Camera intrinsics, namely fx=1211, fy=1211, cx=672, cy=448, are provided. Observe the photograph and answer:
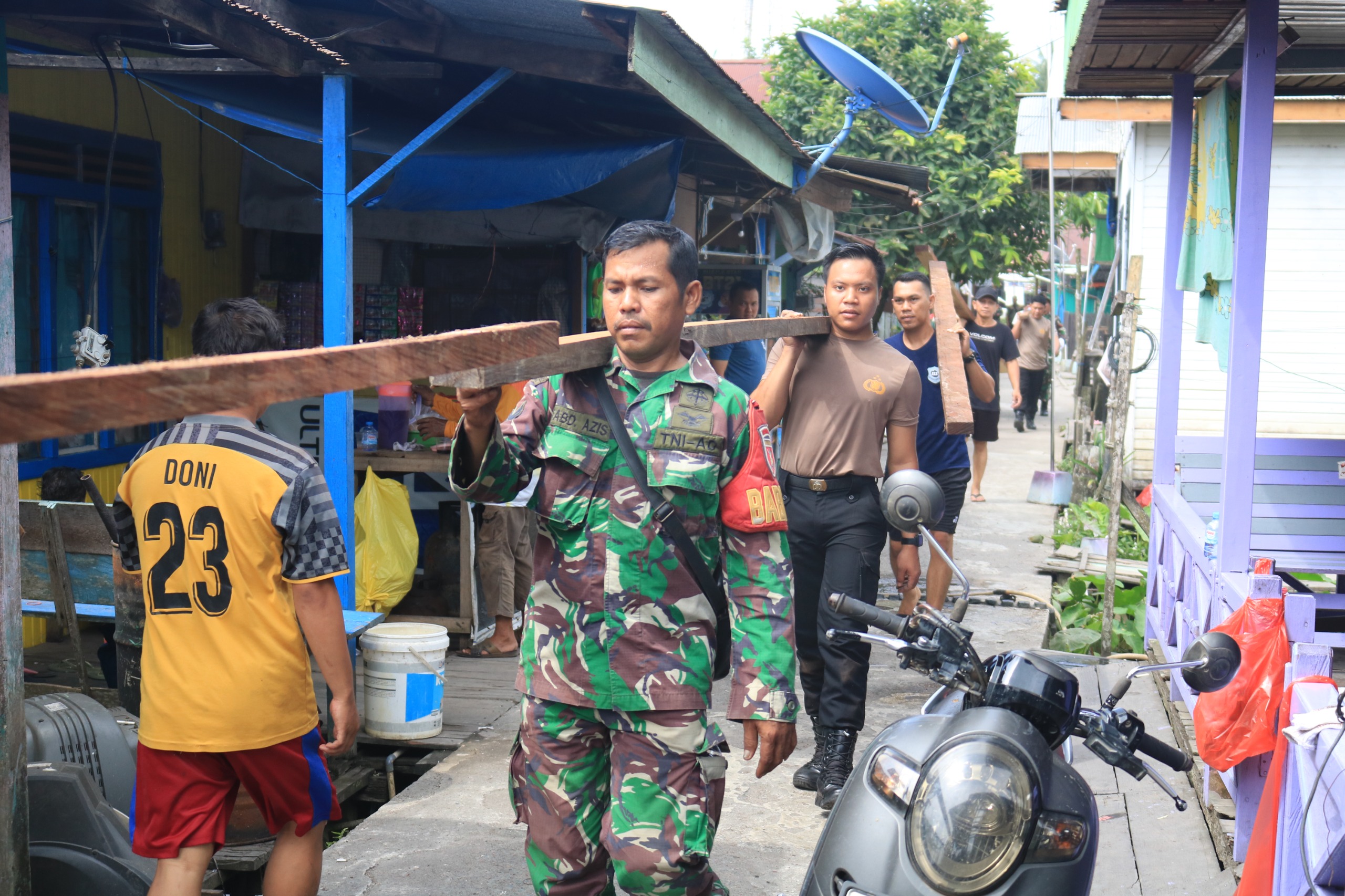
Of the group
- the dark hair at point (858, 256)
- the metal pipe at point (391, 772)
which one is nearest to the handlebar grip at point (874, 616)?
the dark hair at point (858, 256)

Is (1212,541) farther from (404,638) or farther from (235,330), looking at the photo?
(235,330)

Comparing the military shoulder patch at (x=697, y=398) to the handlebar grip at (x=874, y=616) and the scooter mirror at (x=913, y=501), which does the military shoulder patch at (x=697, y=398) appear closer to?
the scooter mirror at (x=913, y=501)

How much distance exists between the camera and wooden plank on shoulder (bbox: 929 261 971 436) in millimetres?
4680

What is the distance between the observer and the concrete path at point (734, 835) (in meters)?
3.93

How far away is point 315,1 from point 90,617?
2759mm

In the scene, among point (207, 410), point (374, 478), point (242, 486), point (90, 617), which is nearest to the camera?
point (207, 410)

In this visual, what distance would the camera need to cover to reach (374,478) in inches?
262

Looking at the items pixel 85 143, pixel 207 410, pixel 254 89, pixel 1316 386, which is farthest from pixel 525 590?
pixel 1316 386

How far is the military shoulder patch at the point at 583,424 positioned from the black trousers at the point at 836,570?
1.73 meters

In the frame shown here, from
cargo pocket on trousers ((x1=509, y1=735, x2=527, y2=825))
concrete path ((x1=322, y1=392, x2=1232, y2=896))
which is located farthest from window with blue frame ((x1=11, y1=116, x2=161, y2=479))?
cargo pocket on trousers ((x1=509, y1=735, x2=527, y2=825))

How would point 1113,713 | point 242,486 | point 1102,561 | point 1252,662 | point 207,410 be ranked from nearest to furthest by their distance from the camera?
point 207,410
point 1113,713
point 242,486
point 1252,662
point 1102,561

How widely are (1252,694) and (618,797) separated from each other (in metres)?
2.16

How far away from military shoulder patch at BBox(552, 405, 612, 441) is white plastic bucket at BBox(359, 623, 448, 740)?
2.58 meters

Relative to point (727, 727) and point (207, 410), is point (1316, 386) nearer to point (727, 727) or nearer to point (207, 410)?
point (727, 727)
